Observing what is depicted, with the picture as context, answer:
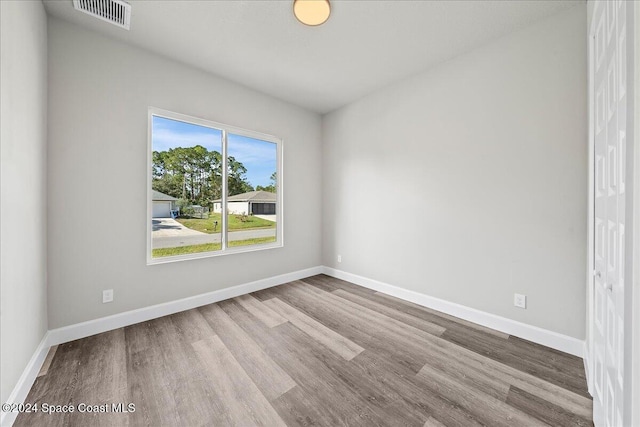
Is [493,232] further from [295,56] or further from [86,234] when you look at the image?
[86,234]

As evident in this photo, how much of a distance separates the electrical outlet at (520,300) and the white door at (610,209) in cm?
88

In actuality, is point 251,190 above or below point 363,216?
above

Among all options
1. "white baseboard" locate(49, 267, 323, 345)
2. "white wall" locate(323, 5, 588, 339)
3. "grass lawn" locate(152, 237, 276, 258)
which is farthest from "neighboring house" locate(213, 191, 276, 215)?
"white wall" locate(323, 5, 588, 339)

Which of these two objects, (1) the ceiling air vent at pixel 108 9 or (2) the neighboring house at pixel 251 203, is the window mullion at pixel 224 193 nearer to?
(2) the neighboring house at pixel 251 203

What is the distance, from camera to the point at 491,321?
237 centimetres

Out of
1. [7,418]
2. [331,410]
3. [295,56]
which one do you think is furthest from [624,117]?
[7,418]

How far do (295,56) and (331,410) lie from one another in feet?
10.4

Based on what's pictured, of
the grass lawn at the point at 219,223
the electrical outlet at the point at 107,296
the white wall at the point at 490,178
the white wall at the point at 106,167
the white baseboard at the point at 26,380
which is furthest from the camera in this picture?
the grass lawn at the point at 219,223

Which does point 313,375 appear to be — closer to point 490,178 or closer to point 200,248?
point 200,248

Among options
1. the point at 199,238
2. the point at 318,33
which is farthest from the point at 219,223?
the point at 318,33

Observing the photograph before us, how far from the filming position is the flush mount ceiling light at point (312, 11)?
184 centimetres

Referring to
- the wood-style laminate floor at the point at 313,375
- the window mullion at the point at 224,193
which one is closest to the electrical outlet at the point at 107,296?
the wood-style laminate floor at the point at 313,375

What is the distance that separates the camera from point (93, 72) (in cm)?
225

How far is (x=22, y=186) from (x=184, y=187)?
1.33 metres
